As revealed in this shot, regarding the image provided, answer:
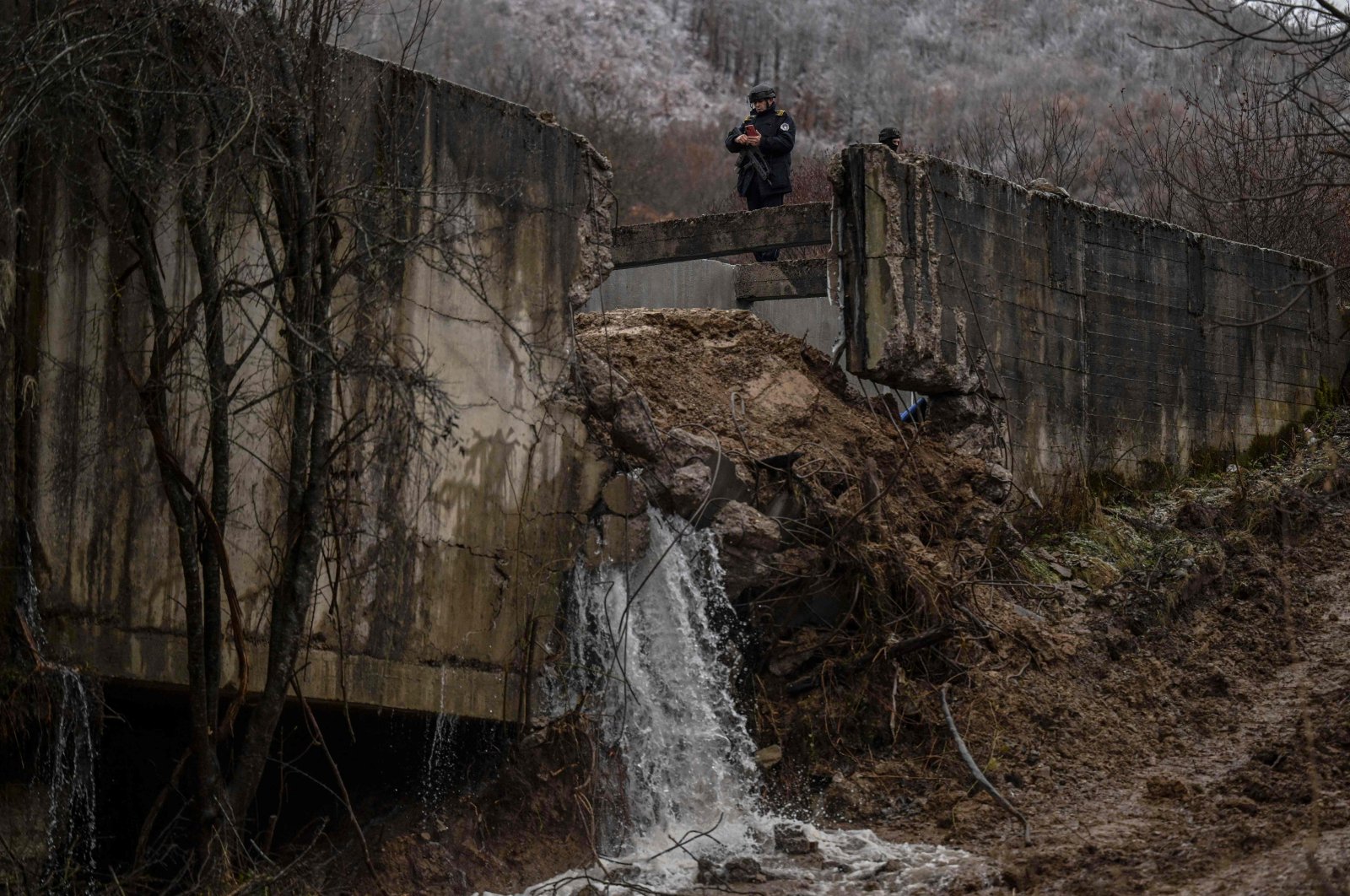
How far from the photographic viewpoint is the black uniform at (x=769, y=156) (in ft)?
43.9

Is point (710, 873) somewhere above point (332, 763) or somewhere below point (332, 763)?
below

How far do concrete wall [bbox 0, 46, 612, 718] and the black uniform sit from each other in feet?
16.2

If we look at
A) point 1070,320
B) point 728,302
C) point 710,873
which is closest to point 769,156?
point 728,302

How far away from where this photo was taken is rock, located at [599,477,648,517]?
27.7 feet

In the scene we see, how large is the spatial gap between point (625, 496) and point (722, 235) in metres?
2.84

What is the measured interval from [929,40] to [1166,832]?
8438 centimetres

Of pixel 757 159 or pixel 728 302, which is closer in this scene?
pixel 728 302

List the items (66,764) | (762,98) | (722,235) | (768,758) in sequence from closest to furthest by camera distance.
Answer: (66,764), (768,758), (722,235), (762,98)

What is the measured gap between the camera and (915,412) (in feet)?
33.5

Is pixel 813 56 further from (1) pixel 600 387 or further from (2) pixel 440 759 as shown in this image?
(2) pixel 440 759

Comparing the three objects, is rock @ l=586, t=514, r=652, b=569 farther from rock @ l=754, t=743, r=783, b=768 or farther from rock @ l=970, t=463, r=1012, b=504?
rock @ l=970, t=463, r=1012, b=504

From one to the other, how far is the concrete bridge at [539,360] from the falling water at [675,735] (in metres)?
0.36

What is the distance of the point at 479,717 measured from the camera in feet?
25.2

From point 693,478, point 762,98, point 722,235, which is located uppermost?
point 762,98
